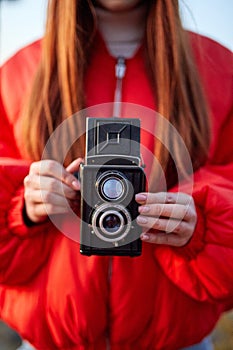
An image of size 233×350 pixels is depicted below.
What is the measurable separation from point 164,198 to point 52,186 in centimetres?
16

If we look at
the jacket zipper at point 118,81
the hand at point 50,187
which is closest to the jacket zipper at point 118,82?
the jacket zipper at point 118,81

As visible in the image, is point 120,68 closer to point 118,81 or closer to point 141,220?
point 118,81

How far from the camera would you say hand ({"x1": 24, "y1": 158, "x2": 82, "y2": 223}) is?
839 millimetres

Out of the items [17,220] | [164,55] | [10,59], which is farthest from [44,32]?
[17,220]

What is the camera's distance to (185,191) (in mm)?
895

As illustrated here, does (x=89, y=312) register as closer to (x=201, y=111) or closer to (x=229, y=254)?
(x=229, y=254)

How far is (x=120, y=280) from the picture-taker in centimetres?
91

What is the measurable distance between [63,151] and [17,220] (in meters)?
0.13

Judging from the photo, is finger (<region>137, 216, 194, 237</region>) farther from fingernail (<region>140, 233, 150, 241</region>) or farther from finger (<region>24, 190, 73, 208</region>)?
finger (<region>24, 190, 73, 208</region>)

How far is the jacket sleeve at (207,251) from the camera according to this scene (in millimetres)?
900

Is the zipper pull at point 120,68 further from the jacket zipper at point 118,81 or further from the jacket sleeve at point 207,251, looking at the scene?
the jacket sleeve at point 207,251

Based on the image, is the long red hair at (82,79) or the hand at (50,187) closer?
the hand at (50,187)

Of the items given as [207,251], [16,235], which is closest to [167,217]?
[207,251]

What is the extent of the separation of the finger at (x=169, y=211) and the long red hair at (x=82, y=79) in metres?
0.11
